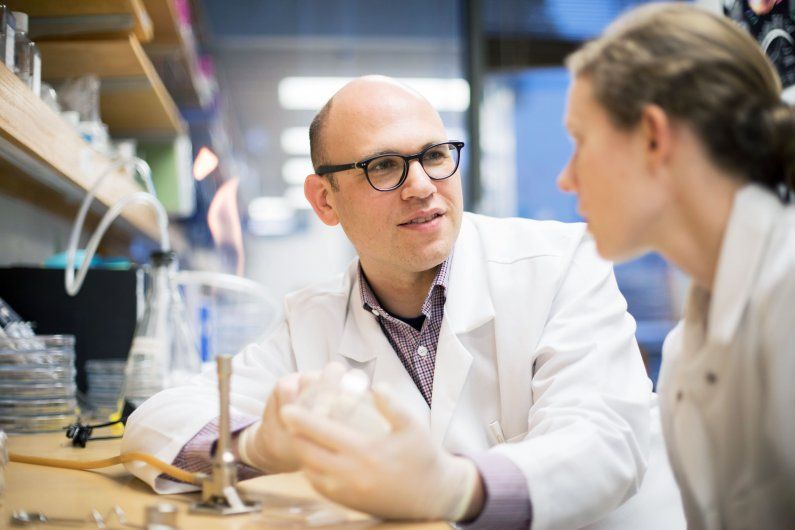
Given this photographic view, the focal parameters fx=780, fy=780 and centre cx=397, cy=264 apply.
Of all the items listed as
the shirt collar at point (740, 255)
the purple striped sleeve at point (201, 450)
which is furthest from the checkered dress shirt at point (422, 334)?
the shirt collar at point (740, 255)

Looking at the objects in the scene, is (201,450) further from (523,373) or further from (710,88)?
(710,88)

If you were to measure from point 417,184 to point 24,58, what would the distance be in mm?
920

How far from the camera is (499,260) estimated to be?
1684 millimetres

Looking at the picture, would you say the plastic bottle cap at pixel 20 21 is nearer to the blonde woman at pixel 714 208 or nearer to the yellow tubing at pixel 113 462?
the yellow tubing at pixel 113 462

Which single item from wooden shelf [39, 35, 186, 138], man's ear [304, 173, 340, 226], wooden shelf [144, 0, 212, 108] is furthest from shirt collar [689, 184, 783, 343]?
wooden shelf [144, 0, 212, 108]

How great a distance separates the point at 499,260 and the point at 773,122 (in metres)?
0.87

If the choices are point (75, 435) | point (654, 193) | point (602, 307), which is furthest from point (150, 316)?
point (654, 193)

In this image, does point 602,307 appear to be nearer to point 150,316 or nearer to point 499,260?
point 499,260

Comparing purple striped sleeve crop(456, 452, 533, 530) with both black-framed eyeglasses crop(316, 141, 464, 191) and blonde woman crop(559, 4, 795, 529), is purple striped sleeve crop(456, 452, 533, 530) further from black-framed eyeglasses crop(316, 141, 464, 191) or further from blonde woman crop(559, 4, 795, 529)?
black-framed eyeglasses crop(316, 141, 464, 191)

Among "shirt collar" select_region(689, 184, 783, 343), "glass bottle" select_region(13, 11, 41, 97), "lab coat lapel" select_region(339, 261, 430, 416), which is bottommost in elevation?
"lab coat lapel" select_region(339, 261, 430, 416)

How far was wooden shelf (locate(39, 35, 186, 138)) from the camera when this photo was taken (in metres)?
2.25

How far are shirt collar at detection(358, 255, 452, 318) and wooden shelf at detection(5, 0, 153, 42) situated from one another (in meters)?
1.08

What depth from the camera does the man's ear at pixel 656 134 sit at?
0.85 metres

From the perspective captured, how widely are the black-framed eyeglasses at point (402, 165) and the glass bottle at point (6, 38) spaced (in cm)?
74
